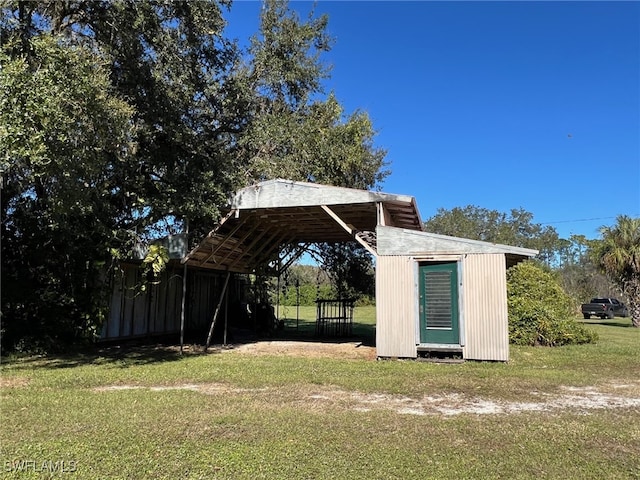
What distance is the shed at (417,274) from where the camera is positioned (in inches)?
381

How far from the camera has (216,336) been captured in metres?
15.9

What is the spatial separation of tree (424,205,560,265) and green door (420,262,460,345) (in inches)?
1606

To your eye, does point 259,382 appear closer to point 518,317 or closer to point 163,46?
point 163,46

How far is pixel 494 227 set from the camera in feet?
169

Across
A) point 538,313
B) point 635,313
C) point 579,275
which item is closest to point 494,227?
point 579,275

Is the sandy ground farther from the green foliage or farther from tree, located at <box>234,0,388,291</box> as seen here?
tree, located at <box>234,0,388,291</box>

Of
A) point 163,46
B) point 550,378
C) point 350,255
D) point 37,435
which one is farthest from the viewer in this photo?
point 350,255

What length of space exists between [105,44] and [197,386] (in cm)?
708

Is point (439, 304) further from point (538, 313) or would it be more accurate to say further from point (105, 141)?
point (105, 141)

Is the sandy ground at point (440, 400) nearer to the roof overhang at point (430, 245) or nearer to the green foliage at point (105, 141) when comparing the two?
the roof overhang at point (430, 245)

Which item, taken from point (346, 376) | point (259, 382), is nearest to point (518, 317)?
point (346, 376)

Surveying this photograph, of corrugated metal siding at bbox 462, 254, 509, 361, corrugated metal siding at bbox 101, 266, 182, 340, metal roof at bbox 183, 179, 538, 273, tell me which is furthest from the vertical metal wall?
corrugated metal siding at bbox 462, 254, 509, 361

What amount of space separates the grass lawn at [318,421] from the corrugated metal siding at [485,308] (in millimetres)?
574

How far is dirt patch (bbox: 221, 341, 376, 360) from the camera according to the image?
11175mm
